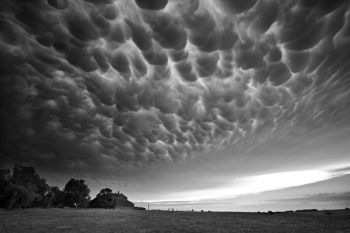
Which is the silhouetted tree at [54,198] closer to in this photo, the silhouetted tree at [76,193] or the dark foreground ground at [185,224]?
the silhouetted tree at [76,193]

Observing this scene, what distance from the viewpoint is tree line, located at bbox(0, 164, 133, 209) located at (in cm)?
6347

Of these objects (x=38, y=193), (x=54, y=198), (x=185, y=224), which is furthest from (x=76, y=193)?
(x=185, y=224)

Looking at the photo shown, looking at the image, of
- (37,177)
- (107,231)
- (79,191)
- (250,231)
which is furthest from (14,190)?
(250,231)

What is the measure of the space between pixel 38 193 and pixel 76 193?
18.7m

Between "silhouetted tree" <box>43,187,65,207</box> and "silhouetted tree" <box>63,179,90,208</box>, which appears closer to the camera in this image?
"silhouetted tree" <box>43,187,65,207</box>

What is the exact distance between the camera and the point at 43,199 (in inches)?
3452

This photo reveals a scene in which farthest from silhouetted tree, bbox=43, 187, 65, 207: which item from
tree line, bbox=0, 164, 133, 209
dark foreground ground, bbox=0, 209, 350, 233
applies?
dark foreground ground, bbox=0, 209, 350, 233

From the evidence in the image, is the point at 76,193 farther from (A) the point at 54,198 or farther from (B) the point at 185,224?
(B) the point at 185,224

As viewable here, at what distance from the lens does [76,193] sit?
325 feet

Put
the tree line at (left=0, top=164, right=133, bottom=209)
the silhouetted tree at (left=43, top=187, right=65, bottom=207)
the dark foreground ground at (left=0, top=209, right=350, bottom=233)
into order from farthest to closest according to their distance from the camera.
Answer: the silhouetted tree at (left=43, top=187, right=65, bottom=207) → the tree line at (left=0, top=164, right=133, bottom=209) → the dark foreground ground at (left=0, top=209, right=350, bottom=233)

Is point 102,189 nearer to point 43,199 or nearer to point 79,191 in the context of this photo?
point 79,191

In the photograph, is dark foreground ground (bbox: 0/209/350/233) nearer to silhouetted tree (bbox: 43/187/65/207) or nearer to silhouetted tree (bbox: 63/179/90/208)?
silhouetted tree (bbox: 43/187/65/207)

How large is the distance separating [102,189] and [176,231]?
3528 inches

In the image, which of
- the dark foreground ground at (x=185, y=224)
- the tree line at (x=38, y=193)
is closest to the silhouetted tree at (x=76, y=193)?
the tree line at (x=38, y=193)
